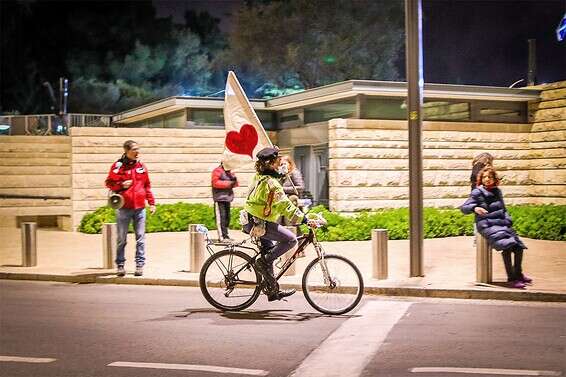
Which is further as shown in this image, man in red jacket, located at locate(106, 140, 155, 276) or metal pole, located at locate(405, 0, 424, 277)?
man in red jacket, located at locate(106, 140, 155, 276)

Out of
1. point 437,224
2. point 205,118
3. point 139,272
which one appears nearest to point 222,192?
point 139,272

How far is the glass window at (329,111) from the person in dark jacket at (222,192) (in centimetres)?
646

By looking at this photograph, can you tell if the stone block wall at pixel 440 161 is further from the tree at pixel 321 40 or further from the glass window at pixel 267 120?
the tree at pixel 321 40

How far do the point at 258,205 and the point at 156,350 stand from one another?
2.33m

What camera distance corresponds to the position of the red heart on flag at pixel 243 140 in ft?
38.5

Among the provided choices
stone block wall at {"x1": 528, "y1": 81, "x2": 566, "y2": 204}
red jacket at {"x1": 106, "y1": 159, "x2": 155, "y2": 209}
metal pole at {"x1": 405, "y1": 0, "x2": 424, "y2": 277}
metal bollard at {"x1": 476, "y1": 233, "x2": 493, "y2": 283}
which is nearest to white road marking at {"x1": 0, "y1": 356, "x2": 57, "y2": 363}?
red jacket at {"x1": 106, "y1": 159, "x2": 155, "y2": 209}

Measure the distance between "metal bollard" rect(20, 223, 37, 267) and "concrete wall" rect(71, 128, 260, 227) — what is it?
27.6 feet

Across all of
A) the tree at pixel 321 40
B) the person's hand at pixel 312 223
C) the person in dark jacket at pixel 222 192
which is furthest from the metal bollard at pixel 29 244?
the tree at pixel 321 40

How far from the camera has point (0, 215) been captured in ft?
78.4

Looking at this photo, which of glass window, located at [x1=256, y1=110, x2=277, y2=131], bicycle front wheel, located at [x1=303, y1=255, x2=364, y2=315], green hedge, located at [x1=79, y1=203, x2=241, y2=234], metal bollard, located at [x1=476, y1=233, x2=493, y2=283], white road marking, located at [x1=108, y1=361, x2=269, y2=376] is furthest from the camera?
glass window, located at [x1=256, y1=110, x2=277, y2=131]

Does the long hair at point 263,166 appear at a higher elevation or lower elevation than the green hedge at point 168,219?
higher

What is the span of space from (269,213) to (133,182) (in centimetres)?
360

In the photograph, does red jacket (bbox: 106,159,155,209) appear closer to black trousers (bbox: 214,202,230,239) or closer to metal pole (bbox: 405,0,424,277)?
black trousers (bbox: 214,202,230,239)

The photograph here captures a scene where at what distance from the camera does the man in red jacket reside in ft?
37.7
